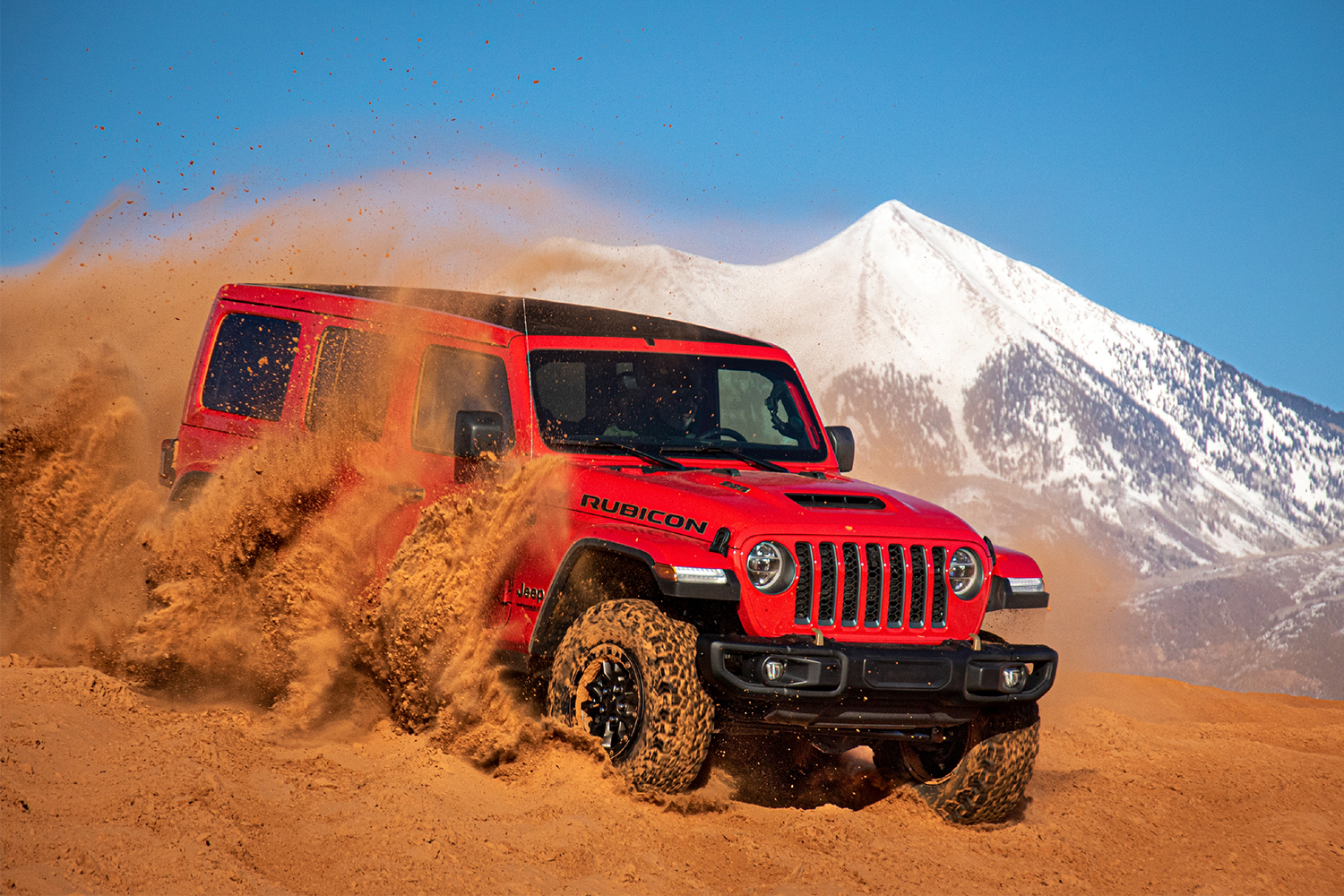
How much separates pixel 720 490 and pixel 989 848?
6.45 ft

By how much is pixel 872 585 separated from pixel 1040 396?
35.5 meters

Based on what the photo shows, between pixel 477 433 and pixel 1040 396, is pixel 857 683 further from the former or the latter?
pixel 1040 396

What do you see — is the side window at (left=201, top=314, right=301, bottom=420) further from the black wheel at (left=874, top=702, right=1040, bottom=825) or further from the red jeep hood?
the black wheel at (left=874, top=702, right=1040, bottom=825)

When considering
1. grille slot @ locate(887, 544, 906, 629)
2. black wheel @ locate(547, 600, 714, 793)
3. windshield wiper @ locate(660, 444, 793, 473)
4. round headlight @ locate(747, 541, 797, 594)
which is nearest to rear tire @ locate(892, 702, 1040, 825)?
grille slot @ locate(887, 544, 906, 629)

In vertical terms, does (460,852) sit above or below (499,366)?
below

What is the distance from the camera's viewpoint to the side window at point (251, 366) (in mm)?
7012

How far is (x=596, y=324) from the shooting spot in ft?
21.2

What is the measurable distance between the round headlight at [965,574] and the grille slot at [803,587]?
2.40 feet

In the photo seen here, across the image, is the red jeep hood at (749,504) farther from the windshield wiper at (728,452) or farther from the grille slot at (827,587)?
the windshield wiper at (728,452)

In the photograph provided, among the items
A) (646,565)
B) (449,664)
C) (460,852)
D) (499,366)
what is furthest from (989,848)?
(499,366)

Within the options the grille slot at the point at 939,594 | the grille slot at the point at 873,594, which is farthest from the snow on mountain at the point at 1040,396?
the grille slot at the point at 873,594

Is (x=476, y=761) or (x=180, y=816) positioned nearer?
(x=180, y=816)

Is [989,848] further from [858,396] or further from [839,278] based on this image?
[839,278]

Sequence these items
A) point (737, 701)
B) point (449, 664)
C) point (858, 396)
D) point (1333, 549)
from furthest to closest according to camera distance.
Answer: point (858, 396) → point (1333, 549) → point (449, 664) → point (737, 701)
